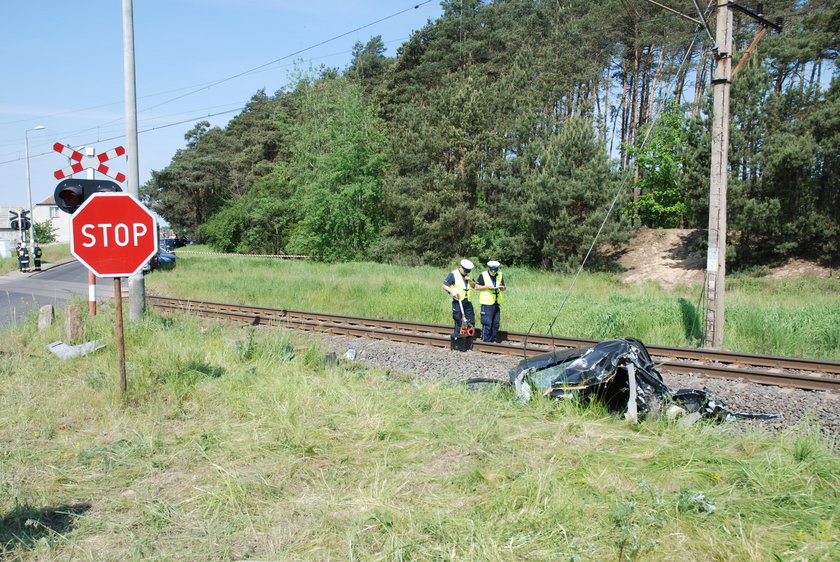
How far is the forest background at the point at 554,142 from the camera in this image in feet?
83.3

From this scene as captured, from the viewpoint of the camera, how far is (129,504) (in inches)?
159

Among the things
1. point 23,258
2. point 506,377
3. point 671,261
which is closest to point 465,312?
point 506,377

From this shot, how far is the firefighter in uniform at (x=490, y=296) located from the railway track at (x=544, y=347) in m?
0.35

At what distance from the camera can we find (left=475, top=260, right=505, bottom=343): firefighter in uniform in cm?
1072

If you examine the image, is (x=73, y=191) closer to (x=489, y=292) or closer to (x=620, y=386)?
(x=489, y=292)

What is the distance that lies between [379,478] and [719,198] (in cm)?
951

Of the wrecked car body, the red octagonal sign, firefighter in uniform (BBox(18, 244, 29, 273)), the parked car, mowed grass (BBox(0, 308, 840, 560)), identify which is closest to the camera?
mowed grass (BBox(0, 308, 840, 560))

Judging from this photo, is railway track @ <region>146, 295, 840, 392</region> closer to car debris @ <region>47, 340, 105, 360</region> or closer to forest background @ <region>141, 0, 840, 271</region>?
car debris @ <region>47, 340, 105, 360</region>

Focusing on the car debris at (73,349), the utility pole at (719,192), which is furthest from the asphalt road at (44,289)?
the utility pole at (719,192)

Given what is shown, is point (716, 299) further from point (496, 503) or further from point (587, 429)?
point (496, 503)

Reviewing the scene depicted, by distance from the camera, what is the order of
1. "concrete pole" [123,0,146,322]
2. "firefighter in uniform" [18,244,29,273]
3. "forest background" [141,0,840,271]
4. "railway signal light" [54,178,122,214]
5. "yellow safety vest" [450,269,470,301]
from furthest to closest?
1. "firefighter in uniform" [18,244,29,273]
2. "forest background" [141,0,840,271]
3. "concrete pole" [123,0,146,322]
4. "yellow safety vest" [450,269,470,301]
5. "railway signal light" [54,178,122,214]

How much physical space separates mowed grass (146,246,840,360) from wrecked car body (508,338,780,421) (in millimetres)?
3098

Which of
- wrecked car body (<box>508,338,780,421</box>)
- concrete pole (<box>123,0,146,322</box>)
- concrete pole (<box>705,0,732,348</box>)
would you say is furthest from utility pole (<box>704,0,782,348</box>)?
concrete pole (<box>123,0,146,322</box>)

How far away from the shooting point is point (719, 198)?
11.0 metres
